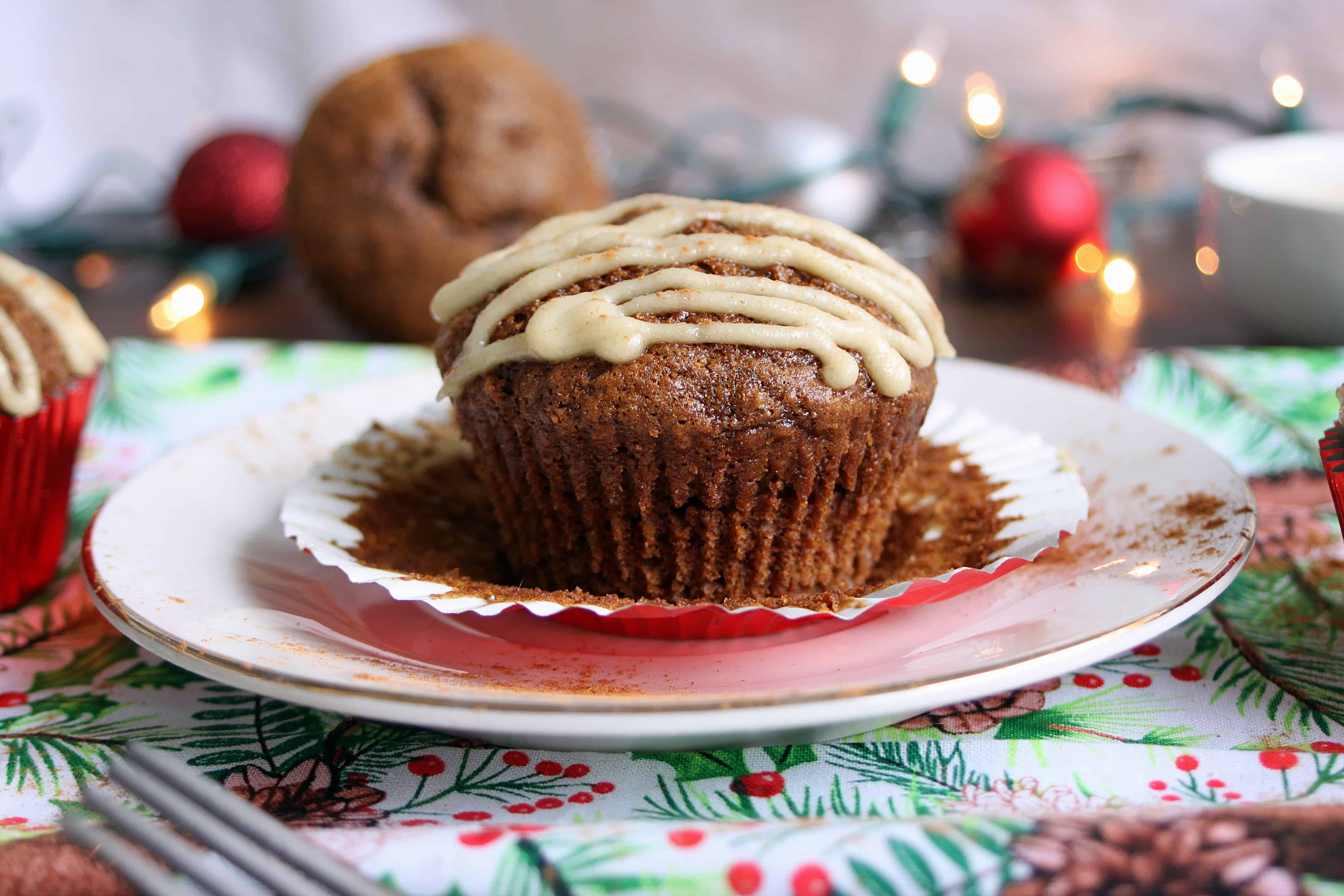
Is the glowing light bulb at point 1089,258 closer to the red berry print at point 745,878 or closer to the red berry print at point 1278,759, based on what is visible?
the red berry print at point 1278,759

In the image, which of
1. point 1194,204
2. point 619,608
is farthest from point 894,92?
point 619,608

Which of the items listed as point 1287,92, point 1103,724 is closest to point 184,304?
point 1103,724

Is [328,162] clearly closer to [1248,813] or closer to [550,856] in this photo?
[550,856]

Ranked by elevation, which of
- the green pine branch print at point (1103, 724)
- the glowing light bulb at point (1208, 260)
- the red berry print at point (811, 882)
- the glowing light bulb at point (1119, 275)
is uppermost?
the glowing light bulb at point (1208, 260)

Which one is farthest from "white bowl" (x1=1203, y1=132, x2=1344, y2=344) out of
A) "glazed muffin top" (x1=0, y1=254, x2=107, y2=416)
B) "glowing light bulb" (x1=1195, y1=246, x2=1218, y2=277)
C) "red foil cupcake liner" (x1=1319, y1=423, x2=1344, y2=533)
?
A: "glazed muffin top" (x1=0, y1=254, x2=107, y2=416)

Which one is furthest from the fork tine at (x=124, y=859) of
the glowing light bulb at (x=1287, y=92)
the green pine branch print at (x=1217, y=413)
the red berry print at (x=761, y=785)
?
the glowing light bulb at (x=1287, y=92)
